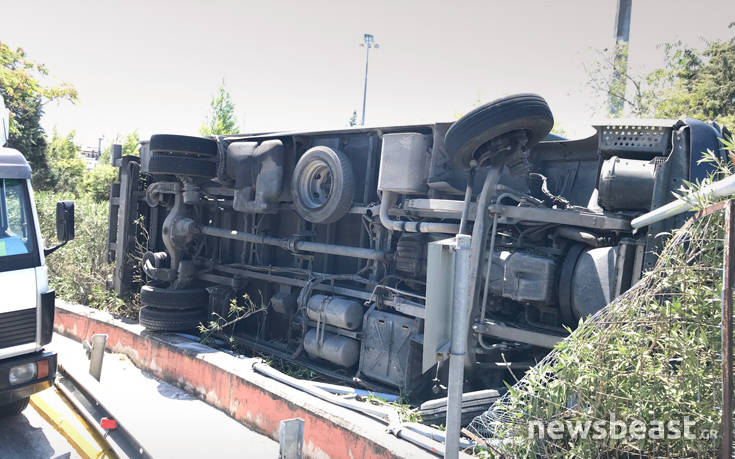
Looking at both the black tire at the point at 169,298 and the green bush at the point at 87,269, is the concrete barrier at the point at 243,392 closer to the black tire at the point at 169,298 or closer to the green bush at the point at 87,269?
the black tire at the point at 169,298

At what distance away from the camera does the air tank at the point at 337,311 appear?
559 cm

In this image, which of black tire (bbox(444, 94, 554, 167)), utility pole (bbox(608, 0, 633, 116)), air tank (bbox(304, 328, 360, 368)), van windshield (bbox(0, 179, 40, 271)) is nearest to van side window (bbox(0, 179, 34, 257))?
van windshield (bbox(0, 179, 40, 271))

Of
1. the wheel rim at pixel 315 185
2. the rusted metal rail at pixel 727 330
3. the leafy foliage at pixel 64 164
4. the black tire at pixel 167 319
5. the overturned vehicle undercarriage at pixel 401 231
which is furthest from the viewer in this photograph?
the leafy foliage at pixel 64 164

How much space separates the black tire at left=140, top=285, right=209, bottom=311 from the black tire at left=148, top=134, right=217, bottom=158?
1796 millimetres

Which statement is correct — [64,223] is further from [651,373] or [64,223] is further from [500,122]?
[651,373]

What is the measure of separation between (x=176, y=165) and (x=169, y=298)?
1.71 metres

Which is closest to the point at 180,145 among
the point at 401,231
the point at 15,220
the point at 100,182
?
the point at 15,220

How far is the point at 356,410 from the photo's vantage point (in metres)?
4.65

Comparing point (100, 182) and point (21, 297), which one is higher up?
point (100, 182)

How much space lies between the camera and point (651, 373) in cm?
248

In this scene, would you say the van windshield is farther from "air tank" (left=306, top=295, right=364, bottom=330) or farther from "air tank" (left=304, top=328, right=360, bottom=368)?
"air tank" (left=304, top=328, right=360, bottom=368)

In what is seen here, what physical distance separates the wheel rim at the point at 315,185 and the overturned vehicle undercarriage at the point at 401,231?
19 millimetres

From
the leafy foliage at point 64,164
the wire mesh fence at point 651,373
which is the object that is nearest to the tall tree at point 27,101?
the leafy foliage at point 64,164

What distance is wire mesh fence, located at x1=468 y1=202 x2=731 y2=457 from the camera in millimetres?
2369
